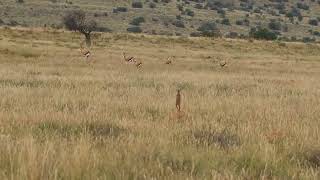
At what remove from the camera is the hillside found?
102 meters

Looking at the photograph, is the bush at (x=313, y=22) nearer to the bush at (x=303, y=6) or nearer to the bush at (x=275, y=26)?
the bush at (x=275, y=26)

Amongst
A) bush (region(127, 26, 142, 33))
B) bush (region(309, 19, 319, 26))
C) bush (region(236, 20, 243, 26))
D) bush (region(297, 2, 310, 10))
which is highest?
bush (region(127, 26, 142, 33))

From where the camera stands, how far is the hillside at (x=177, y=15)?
334 feet

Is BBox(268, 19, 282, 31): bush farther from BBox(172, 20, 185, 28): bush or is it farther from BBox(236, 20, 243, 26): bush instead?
BBox(172, 20, 185, 28): bush

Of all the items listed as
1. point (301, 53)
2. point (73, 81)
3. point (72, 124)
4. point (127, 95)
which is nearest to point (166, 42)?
point (301, 53)

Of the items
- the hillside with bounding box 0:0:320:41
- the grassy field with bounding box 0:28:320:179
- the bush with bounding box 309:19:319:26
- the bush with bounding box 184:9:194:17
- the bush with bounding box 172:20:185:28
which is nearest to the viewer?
the grassy field with bounding box 0:28:320:179

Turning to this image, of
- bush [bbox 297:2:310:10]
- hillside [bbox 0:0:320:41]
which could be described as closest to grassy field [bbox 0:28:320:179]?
hillside [bbox 0:0:320:41]

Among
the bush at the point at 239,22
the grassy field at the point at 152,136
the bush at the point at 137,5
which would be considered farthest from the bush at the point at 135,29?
the grassy field at the point at 152,136

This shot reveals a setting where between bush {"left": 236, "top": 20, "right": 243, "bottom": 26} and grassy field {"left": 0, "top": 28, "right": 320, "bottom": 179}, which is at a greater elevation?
grassy field {"left": 0, "top": 28, "right": 320, "bottom": 179}

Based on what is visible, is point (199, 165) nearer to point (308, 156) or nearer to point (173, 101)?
point (308, 156)

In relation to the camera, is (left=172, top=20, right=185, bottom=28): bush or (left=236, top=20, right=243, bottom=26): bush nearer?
(left=172, top=20, right=185, bottom=28): bush

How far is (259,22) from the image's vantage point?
11831 centimetres

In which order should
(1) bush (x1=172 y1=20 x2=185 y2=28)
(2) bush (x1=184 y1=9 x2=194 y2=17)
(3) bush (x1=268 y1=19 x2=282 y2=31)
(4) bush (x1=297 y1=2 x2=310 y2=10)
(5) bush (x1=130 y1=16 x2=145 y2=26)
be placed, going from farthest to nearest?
(4) bush (x1=297 y1=2 x2=310 y2=10) → (2) bush (x1=184 y1=9 x2=194 y2=17) → (3) bush (x1=268 y1=19 x2=282 y2=31) → (1) bush (x1=172 y1=20 x2=185 y2=28) → (5) bush (x1=130 y1=16 x2=145 y2=26)

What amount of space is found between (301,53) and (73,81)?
4720cm
